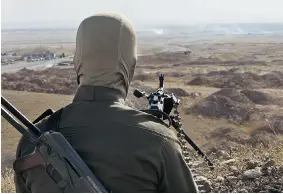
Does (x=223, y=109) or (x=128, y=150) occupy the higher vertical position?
(x=128, y=150)

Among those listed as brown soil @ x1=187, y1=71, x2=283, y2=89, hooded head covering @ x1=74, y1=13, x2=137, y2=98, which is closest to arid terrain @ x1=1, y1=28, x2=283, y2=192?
brown soil @ x1=187, y1=71, x2=283, y2=89

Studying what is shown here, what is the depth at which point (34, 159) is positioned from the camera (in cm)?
171

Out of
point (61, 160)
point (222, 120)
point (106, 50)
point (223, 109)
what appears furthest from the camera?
point (223, 109)

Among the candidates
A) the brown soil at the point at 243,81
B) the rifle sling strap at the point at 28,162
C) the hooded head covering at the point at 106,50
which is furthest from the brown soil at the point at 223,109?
the rifle sling strap at the point at 28,162

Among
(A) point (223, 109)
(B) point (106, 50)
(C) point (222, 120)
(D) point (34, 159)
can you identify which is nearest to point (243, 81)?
(A) point (223, 109)

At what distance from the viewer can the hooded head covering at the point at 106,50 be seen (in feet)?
5.78

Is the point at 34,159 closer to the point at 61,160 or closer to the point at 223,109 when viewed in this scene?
the point at 61,160

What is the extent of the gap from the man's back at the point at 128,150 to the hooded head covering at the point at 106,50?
12 cm

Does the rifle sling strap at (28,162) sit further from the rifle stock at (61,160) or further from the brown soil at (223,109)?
the brown soil at (223,109)

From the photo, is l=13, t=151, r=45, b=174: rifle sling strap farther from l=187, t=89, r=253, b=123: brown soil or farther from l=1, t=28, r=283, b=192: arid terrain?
l=187, t=89, r=253, b=123: brown soil

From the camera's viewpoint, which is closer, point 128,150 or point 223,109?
point 128,150

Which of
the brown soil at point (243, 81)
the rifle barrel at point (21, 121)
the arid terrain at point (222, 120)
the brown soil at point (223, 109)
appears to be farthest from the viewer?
the brown soil at point (243, 81)

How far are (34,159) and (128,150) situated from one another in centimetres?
30

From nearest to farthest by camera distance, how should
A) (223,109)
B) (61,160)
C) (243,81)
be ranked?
(61,160) → (223,109) → (243,81)
